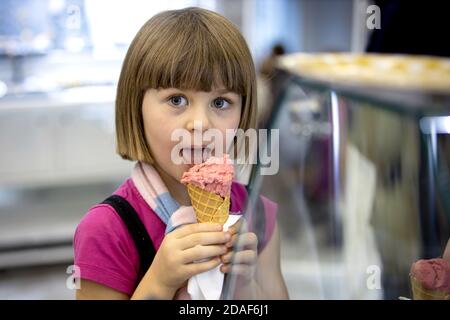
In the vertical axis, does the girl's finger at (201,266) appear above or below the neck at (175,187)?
below

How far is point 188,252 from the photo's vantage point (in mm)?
459

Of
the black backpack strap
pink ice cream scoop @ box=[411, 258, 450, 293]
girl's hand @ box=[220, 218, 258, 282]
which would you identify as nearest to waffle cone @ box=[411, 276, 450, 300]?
pink ice cream scoop @ box=[411, 258, 450, 293]

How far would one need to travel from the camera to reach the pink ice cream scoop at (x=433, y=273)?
542mm

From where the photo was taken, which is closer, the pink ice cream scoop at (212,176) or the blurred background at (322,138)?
the pink ice cream scoop at (212,176)

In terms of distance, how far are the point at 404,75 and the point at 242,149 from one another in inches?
7.3

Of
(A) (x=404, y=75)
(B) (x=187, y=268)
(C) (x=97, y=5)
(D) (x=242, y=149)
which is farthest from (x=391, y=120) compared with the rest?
(C) (x=97, y=5)

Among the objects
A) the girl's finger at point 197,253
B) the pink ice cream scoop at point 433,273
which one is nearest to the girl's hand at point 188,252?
the girl's finger at point 197,253

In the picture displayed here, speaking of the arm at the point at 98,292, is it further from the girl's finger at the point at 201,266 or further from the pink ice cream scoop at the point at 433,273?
the pink ice cream scoop at the point at 433,273

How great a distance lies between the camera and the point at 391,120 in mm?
582

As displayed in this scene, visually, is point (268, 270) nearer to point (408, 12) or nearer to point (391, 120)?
point (391, 120)

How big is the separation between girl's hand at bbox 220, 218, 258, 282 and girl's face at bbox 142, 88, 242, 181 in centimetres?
8

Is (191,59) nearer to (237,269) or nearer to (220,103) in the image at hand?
(220,103)

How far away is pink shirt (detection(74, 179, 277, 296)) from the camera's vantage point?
483 mm

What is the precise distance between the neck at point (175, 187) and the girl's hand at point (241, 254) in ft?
0.18
